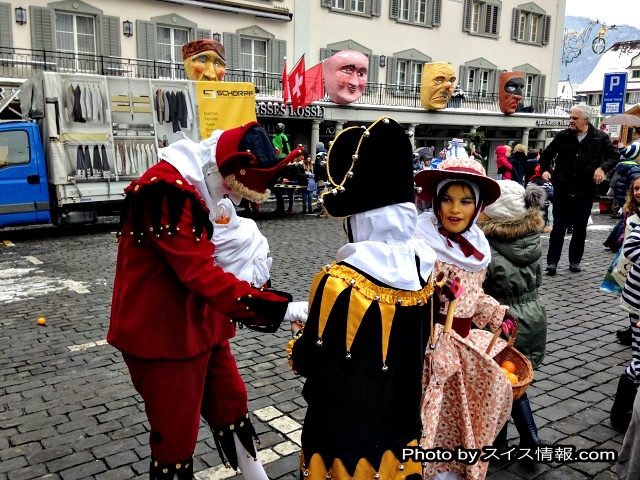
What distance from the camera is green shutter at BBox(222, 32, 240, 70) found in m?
20.9

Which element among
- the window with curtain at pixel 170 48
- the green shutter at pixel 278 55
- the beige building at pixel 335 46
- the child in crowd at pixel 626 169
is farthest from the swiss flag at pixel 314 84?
the child in crowd at pixel 626 169

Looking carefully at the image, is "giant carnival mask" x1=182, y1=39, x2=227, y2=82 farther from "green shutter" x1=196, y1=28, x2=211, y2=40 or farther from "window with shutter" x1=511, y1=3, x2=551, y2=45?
"window with shutter" x1=511, y1=3, x2=551, y2=45

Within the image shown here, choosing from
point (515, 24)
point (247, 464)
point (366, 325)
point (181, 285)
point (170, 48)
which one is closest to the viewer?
point (366, 325)

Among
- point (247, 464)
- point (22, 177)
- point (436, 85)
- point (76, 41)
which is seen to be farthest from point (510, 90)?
point (247, 464)

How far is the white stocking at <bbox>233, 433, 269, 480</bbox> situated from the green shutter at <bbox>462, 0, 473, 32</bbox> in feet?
92.0

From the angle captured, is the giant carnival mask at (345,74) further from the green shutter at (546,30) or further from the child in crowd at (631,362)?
the green shutter at (546,30)

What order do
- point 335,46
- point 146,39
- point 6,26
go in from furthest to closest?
point 335,46 < point 146,39 < point 6,26

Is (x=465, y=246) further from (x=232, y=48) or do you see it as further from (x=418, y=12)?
(x=418, y=12)

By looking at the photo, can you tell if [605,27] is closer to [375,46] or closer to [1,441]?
[375,46]

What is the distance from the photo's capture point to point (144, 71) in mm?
19188

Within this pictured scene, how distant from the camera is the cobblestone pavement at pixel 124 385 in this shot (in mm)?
3406

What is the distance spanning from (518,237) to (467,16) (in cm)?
2692

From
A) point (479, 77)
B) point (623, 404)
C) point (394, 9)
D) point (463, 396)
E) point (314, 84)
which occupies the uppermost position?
point (394, 9)

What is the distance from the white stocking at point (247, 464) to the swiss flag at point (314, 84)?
15049mm
